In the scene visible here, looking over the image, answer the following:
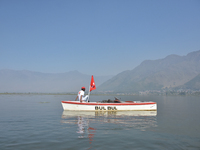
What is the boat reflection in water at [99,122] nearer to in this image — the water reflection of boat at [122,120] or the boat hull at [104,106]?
the water reflection of boat at [122,120]

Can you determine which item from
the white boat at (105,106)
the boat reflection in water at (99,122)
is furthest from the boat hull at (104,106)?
the boat reflection in water at (99,122)

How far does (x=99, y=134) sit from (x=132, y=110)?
57.5 ft

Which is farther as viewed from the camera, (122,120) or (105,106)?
(105,106)

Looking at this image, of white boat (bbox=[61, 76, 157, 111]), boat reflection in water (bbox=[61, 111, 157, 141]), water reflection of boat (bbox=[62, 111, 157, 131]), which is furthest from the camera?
white boat (bbox=[61, 76, 157, 111])

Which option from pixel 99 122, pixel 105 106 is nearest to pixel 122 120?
pixel 99 122

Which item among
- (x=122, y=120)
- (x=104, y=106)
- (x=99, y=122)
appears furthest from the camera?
(x=104, y=106)

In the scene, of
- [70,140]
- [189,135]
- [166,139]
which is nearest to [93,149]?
[70,140]

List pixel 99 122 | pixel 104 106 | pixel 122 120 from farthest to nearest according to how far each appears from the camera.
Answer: pixel 104 106
pixel 122 120
pixel 99 122

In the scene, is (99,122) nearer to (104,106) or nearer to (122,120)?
(122,120)

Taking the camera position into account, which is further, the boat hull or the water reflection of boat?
the boat hull

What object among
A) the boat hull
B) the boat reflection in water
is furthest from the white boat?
the boat reflection in water

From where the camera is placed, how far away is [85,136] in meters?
14.7

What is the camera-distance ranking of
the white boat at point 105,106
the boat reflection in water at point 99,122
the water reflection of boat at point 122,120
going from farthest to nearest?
the white boat at point 105,106
the water reflection of boat at point 122,120
the boat reflection in water at point 99,122

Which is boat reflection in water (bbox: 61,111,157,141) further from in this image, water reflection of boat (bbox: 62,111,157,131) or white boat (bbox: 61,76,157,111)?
white boat (bbox: 61,76,157,111)
